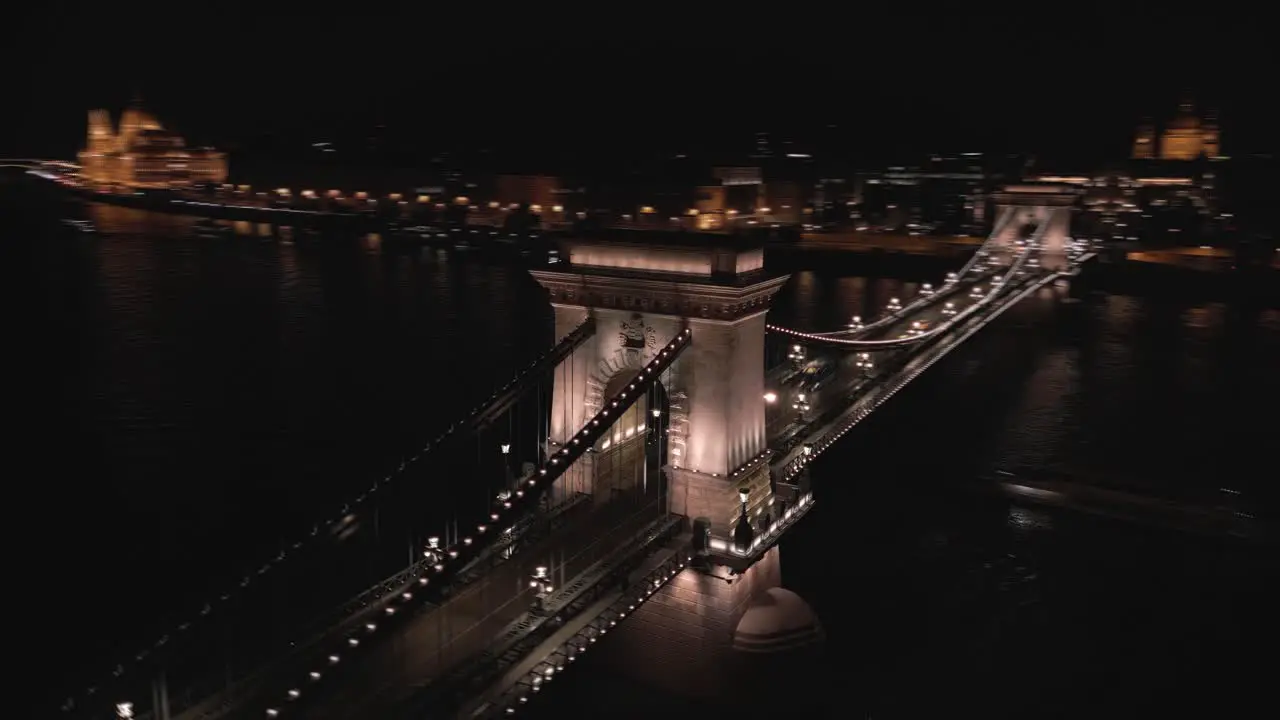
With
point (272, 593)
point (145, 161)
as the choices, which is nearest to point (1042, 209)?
point (272, 593)

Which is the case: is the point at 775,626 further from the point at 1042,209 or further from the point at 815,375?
the point at 1042,209

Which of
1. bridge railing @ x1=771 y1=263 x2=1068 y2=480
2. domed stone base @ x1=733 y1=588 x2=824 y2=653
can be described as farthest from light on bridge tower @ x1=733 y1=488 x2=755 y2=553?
bridge railing @ x1=771 y1=263 x2=1068 y2=480

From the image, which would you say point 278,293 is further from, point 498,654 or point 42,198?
point 42,198

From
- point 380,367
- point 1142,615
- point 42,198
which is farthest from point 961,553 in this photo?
point 42,198

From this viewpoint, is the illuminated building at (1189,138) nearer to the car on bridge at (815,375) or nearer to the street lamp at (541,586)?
the car on bridge at (815,375)

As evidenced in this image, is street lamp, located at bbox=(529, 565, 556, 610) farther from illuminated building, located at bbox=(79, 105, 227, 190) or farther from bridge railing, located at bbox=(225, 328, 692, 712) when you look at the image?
illuminated building, located at bbox=(79, 105, 227, 190)

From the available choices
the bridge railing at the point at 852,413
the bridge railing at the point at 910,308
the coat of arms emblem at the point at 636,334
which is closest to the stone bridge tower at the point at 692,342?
the coat of arms emblem at the point at 636,334
